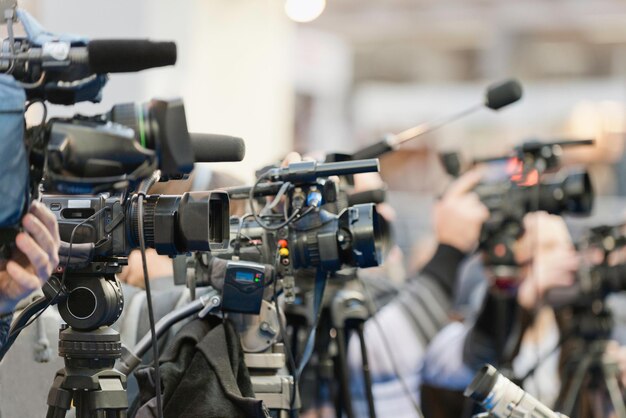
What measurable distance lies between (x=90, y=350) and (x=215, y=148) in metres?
0.32

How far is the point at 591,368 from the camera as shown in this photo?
280 cm

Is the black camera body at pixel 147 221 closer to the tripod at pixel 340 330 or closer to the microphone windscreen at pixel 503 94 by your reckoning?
the tripod at pixel 340 330

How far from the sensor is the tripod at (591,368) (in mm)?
2750

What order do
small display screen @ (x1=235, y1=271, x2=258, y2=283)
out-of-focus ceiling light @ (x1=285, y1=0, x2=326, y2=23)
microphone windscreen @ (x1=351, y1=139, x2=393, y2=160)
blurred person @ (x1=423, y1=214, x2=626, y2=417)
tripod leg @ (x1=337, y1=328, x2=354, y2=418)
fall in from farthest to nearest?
out-of-focus ceiling light @ (x1=285, y1=0, x2=326, y2=23) < blurred person @ (x1=423, y1=214, x2=626, y2=417) < tripod leg @ (x1=337, y1=328, x2=354, y2=418) < microphone windscreen @ (x1=351, y1=139, x2=393, y2=160) < small display screen @ (x1=235, y1=271, x2=258, y2=283)

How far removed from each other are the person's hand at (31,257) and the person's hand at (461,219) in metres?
1.47

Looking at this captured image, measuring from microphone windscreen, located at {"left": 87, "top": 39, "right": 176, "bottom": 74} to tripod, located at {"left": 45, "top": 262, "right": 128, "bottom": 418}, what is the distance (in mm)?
339

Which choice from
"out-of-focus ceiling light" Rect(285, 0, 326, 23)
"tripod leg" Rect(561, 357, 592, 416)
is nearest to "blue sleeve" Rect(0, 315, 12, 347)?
"tripod leg" Rect(561, 357, 592, 416)

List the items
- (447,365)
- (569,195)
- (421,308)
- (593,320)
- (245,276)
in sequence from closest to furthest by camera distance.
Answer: (245,276)
(569,195)
(421,308)
(593,320)
(447,365)

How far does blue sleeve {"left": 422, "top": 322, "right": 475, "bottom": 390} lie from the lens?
2.93 m

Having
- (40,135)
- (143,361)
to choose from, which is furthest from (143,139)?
(143,361)

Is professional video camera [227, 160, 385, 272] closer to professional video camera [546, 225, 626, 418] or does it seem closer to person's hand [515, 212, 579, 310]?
person's hand [515, 212, 579, 310]

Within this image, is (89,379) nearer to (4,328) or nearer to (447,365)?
(4,328)

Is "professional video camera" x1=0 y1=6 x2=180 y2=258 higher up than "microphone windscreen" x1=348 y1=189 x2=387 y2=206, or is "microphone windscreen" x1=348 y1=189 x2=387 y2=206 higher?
"professional video camera" x1=0 y1=6 x2=180 y2=258

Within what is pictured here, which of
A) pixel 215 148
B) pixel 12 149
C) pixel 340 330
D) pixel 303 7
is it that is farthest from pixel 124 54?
pixel 303 7
